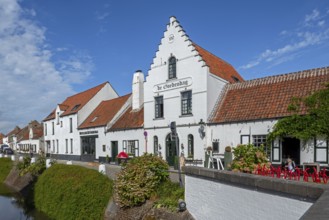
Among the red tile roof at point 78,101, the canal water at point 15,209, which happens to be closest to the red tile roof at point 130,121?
the red tile roof at point 78,101

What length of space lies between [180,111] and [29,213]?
557 inches

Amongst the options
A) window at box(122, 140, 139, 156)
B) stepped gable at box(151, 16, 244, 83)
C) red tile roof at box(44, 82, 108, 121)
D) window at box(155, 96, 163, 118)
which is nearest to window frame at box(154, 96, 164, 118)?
window at box(155, 96, 163, 118)

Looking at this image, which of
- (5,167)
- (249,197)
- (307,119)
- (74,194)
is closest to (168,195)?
(249,197)

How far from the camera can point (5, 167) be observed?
36.3m

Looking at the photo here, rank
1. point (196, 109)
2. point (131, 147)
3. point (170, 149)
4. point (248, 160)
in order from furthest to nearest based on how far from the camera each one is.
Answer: point (131, 147) → point (170, 149) → point (196, 109) → point (248, 160)

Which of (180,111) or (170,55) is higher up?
(170,55)

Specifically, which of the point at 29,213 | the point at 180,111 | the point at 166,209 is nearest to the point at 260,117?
the point at 180,111

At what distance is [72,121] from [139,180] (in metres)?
22.6

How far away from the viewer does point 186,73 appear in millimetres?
19562

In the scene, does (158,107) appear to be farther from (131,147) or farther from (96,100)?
(96,100)

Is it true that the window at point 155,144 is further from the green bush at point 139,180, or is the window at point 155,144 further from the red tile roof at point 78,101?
the red tile roof at point 78,101

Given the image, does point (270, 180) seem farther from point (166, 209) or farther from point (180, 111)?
point (180, 111)

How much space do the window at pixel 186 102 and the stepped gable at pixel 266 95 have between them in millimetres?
1906

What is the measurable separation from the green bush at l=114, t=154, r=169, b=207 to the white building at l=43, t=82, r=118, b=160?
16502 mm
